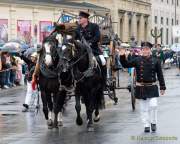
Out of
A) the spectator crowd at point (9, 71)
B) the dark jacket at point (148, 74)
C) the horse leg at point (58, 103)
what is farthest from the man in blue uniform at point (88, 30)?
the spectator crowd at point (9, 71)

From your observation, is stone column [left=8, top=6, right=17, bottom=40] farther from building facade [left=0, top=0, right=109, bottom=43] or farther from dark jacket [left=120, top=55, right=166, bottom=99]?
dark jacket [left=120, top=55, right=166, bottom=99]

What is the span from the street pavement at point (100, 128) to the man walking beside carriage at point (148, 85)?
0.30 meters

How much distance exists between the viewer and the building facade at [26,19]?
42.2 metres

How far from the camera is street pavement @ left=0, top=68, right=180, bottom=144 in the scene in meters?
12.2

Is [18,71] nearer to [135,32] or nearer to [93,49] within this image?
[93,49]

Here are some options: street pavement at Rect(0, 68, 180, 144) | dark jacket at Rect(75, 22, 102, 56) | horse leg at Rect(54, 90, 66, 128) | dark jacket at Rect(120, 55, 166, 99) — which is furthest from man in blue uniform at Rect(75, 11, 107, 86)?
street pavement at Rect(0, 68, 180, 144)

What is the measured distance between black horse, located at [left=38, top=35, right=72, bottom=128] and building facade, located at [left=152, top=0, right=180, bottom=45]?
70.5 metres

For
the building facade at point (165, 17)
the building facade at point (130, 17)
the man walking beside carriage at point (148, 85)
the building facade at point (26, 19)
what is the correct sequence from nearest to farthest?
the man walking beside carriage at point (148, 85) → the building facade at point (26, 19) → the building facade at point (130, 17) → the building facade at point (165, 17)

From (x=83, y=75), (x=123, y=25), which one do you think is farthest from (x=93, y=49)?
(x=123, y=25)

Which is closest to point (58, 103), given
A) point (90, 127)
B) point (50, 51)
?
point (90, 127)

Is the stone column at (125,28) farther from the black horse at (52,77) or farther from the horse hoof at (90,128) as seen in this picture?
the horse hoof at (90,128)

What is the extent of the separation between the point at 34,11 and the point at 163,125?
1275 inches

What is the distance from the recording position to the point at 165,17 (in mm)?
89750

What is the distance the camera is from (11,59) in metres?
29.9
